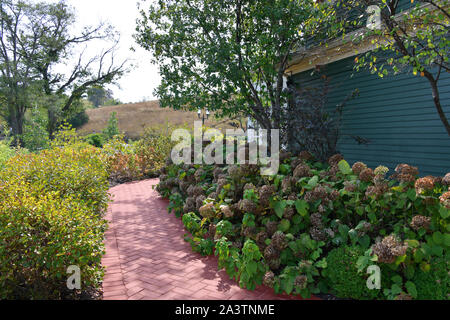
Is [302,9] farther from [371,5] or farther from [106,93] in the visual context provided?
[106,93]

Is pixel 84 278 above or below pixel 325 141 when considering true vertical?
below

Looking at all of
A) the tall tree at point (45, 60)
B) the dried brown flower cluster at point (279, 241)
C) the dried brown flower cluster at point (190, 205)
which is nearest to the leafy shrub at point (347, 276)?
the dried brown flower cluster at point (279, 241)

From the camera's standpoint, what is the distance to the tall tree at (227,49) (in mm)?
6543

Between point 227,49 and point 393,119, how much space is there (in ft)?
11.4

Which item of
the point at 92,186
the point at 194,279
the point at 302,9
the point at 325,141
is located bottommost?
the point at 194,279

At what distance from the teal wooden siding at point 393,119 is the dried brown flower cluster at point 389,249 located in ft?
11.2

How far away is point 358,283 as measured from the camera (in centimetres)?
265

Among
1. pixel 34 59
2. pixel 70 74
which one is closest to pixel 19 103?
pixel 34 59

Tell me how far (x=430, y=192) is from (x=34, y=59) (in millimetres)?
23873

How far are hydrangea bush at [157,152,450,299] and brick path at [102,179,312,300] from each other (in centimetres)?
17

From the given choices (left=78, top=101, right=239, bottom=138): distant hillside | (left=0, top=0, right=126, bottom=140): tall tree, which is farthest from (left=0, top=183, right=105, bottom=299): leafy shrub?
(left=78, top=101, right=239, bottom=138): distant hillside

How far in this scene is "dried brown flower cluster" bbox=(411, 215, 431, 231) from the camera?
267cm

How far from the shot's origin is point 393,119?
6.26m

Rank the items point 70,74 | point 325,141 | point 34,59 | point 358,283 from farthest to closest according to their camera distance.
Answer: point 70,74 → point 34,59 → point 325,141 → point 358,283
